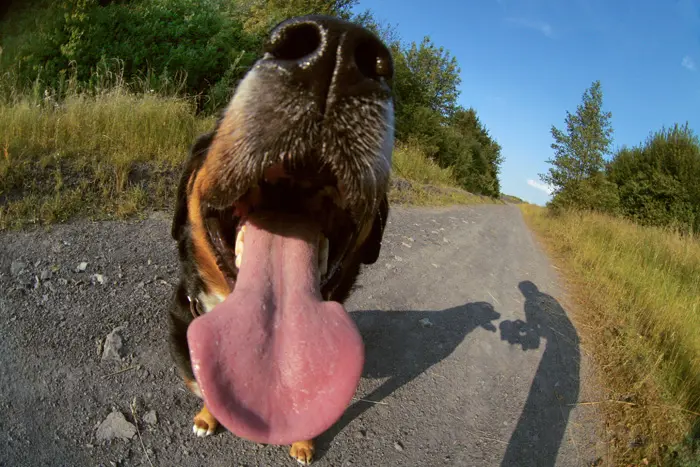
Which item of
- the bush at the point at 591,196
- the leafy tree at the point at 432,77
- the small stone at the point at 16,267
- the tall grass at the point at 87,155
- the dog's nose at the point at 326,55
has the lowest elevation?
the small stone at the point at 16,267

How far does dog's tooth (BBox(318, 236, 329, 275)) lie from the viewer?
1753mm

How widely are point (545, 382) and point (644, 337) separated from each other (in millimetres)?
1619

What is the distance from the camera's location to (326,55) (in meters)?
1.14

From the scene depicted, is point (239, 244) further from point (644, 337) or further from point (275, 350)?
point (644, 337)

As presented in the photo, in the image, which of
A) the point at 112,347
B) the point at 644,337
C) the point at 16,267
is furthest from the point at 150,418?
the point at 644,337

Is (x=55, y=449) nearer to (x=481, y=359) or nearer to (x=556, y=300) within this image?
(x=481, y=359)

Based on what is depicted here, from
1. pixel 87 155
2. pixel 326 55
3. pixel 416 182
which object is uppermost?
pixel 326 55

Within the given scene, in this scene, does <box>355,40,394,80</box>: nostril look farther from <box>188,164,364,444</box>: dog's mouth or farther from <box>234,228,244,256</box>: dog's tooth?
<box>234,228,244,256</box>: dog's tooth

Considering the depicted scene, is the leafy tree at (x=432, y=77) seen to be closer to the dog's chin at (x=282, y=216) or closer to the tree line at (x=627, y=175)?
the tree line at (x=627, y=175)

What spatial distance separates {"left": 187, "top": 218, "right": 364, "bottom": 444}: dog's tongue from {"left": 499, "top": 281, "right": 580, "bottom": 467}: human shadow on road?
1990mm

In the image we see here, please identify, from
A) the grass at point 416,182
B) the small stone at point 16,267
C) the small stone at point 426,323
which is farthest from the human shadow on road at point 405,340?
the grass at point 416,182

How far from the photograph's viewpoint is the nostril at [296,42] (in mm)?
1155

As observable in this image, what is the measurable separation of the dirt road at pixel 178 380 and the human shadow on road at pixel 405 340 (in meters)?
0.02

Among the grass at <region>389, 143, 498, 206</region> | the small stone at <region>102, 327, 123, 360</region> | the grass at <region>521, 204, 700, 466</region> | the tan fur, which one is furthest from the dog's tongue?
the grass at <region>389, 143, 498, 206</region>
